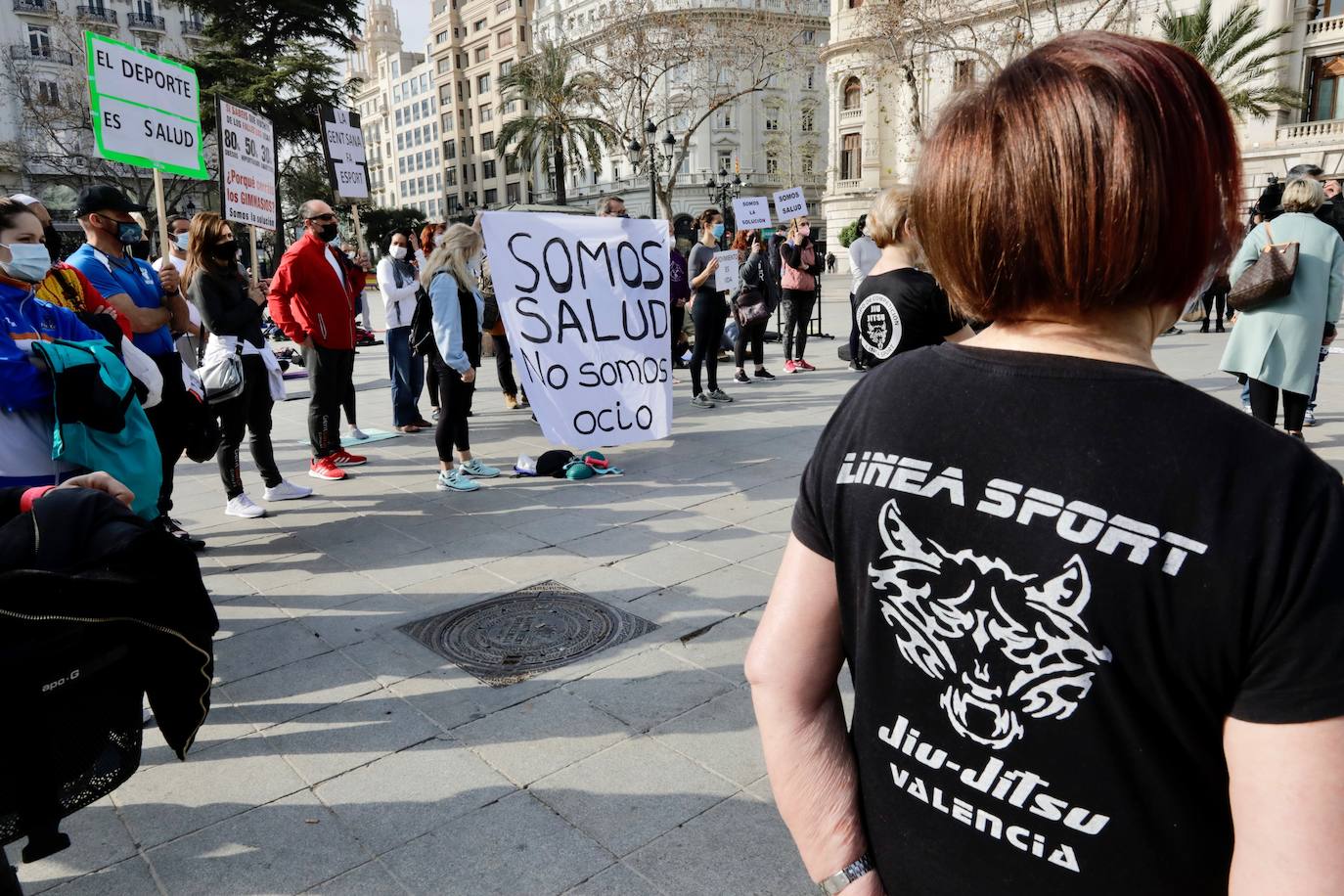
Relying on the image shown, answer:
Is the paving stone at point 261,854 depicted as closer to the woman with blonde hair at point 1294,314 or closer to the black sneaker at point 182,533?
the black sneaker at point 182,533

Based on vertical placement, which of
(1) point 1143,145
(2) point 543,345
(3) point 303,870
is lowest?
(3) point 303,870

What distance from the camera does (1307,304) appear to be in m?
5.74

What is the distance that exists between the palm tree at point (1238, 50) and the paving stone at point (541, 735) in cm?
2615

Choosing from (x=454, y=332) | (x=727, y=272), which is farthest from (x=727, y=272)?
(x=454, y=332)

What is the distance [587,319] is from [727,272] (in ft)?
14.8

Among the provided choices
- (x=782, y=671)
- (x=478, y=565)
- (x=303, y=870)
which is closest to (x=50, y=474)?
(x=303, y=870)

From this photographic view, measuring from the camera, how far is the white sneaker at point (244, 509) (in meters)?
5.94

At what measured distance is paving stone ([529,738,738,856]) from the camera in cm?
260

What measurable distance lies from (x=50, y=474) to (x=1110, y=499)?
11.8 ft

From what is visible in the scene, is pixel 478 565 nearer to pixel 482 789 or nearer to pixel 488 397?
pixel 482 789

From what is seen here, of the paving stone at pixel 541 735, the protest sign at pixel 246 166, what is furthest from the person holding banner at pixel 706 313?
the paving stone at pixel 541 735

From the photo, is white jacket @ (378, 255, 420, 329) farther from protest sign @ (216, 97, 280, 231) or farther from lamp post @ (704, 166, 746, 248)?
lamp post @ (704, 166, 746, 248)

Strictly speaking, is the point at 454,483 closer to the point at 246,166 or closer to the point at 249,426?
the point at 249,426

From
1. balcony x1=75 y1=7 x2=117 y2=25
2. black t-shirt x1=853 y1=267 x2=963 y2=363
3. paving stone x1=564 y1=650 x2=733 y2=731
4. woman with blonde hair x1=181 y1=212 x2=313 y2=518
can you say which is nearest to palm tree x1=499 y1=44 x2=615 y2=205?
balcony x1=75 y1=7 x2=117 y2=25
